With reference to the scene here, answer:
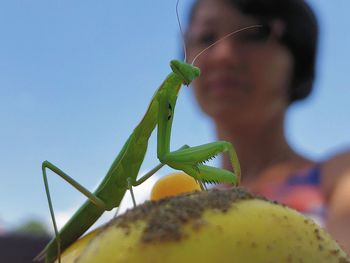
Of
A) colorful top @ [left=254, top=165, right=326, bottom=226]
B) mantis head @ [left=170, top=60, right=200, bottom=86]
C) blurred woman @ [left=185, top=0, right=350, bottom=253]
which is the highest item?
mantis head @ [left=170, top=60, right=200, bottom=86]

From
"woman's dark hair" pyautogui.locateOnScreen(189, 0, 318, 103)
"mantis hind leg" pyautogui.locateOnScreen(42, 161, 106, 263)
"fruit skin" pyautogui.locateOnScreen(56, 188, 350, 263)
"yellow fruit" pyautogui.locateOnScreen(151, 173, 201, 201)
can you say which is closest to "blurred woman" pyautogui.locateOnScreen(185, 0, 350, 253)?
"woman's dark hair" pyautogui.locateOnScreen(189, 0, 318, 103)

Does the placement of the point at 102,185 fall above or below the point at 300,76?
above

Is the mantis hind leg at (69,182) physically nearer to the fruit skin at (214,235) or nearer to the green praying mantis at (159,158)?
the green praying mantis at (159,158)

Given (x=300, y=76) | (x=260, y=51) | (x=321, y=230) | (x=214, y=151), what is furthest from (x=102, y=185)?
(x=300, y=76)

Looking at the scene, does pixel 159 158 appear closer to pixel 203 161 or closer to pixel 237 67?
pixel 203 161

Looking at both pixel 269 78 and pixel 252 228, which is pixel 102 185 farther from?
pixel 269 78

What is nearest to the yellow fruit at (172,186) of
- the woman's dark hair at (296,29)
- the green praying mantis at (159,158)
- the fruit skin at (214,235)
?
the green praying mantis at (159,158)

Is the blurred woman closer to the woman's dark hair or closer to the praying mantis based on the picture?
the woman's dark hair
